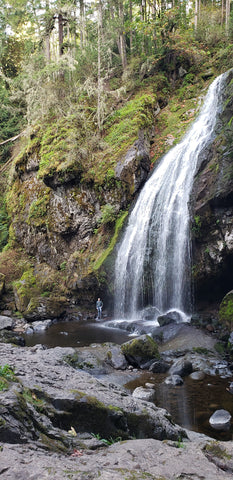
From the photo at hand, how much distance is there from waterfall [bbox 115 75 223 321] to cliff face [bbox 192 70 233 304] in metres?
0.66

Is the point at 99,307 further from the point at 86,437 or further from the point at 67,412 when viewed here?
the point at 86,437

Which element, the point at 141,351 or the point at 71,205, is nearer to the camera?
the point at 141,351

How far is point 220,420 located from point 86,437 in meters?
3.42

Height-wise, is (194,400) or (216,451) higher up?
(216,451)

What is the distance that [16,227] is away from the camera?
74.8ft

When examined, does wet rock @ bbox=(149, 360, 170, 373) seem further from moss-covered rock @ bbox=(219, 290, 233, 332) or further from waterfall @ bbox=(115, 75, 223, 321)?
waterfall @ bbox=(115, 75, 223, 321)

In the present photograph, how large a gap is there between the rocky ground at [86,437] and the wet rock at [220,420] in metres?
0.73

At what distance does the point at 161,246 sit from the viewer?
15.6 metres

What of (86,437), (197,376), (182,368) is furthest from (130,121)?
(86,437)

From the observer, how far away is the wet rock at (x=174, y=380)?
27.6 feet

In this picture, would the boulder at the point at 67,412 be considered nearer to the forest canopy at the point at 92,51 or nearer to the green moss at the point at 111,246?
the green moss at the point at 111,246

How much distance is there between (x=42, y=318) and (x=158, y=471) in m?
14.4

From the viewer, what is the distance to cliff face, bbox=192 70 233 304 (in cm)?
1303

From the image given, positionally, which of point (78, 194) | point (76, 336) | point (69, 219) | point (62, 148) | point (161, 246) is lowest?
point (76, 336)
